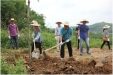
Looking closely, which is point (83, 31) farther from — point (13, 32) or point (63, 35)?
point (13, 32)

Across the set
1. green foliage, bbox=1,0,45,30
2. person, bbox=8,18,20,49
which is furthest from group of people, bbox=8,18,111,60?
green foliage, bbox=1,0,45,30

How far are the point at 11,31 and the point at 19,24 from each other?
24.1 feet

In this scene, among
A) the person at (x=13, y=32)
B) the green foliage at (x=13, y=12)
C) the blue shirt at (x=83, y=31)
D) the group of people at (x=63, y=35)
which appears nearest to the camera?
the group of people at (x=63, y=35)

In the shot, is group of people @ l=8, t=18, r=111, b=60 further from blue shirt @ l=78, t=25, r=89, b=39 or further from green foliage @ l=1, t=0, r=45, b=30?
green foliage @ l=1, t=0, r=45, b=30

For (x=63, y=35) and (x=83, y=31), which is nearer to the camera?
(x=63, y=35)

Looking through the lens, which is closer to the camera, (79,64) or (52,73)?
(52,73)

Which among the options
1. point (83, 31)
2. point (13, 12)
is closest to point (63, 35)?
point (83, 31)

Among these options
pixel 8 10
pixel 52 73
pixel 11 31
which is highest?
pixel 8 10

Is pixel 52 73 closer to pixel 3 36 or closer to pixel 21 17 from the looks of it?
pixel 3 36

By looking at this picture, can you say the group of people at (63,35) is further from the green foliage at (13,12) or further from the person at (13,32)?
the green foliage at (13,12)

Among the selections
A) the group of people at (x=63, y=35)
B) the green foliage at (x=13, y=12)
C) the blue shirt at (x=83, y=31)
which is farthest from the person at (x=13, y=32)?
the green foliage at (x=13, y=12)

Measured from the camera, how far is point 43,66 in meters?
7.36

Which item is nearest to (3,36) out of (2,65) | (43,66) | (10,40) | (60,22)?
(10,40)

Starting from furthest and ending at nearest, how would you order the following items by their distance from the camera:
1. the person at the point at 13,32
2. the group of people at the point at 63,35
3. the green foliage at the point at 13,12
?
the green foliage at the point at 13,12 → the person at the point at 13,32 → the group of people at the point at 63,35
